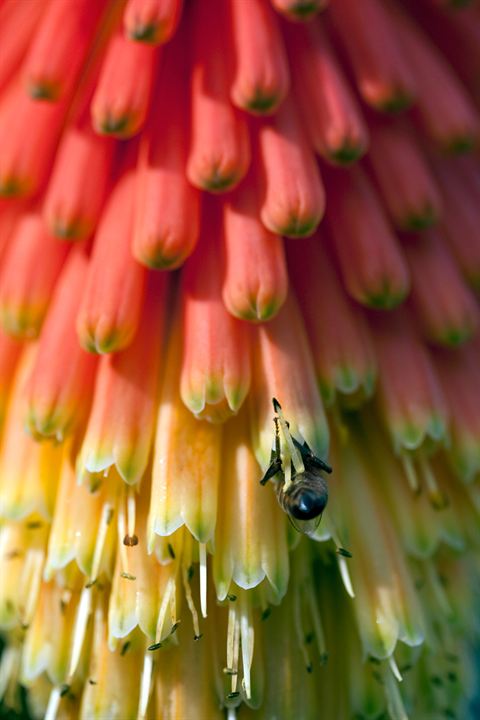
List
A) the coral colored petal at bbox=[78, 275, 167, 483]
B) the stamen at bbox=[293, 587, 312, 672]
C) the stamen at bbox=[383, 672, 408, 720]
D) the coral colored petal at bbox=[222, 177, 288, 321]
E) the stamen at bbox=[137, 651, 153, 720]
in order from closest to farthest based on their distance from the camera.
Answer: the coral colored petal at bbox=[222, 177, 288, 321]
the coral colored petal at bbox=[78, 275, 167, 483]
the stamen at bbox=[137, 651, 153, 720]
the stamen at bbox=[293, 587, 312, 672]
the stamen at bbox=[383, 672, 408, 720]

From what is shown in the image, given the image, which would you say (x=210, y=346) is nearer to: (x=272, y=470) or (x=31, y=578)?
(x=272, y=470)

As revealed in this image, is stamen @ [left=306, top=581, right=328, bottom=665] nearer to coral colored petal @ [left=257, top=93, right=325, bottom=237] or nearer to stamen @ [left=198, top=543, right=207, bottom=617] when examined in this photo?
stamen @ [left=198, top=543, right=207, bottom=617]

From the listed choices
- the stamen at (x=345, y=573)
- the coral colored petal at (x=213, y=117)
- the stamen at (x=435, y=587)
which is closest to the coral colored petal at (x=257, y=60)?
the coral colored petal at (x=213, y=117)

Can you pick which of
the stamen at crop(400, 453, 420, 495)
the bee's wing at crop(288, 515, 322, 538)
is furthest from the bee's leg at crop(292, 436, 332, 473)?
the stamen at crop(400, 453, 420, 495)

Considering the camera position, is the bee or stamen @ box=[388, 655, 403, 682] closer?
the bee

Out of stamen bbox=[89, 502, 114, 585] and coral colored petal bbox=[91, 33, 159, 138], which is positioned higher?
coral colored petal bbox=[91, 33, 159, 138]

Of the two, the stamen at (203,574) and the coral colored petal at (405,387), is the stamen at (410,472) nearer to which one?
the coral colored petal at (405,387)

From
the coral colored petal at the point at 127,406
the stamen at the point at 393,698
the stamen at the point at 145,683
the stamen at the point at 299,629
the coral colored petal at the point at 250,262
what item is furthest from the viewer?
the stamen at the point at 393,698

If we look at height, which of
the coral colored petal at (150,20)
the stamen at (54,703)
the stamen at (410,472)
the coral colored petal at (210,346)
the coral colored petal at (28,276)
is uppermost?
the coral colored petal at (150,20)
